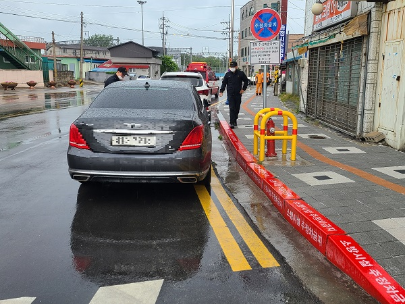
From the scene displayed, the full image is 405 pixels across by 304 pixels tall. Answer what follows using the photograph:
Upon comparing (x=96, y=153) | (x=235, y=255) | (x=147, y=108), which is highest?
(x=147, y=108)

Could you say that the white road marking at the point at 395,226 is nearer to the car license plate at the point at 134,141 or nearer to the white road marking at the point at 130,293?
the white road marking at the point at 130,293

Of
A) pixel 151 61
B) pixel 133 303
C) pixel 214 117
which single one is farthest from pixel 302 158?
pixel 151 61

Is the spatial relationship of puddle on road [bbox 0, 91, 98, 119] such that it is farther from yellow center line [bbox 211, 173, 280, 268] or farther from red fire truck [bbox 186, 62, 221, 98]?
yellow center line [bbox 211, 173, 280, 268]

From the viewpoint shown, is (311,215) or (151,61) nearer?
(311,215)

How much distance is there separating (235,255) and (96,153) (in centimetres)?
215

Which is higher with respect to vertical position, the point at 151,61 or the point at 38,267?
the point at 151,61

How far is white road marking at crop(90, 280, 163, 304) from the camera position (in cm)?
297

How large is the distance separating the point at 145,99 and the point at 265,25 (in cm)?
363

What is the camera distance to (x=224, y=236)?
4.25 metres

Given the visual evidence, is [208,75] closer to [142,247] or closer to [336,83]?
[336,83]

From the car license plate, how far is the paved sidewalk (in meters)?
1.77

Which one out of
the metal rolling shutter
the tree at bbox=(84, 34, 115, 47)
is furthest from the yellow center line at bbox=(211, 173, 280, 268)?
the tree at bbox=(84, 34, 115, 47)

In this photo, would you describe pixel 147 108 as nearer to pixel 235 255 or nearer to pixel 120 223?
pixel 120 223

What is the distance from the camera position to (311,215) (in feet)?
14.2
